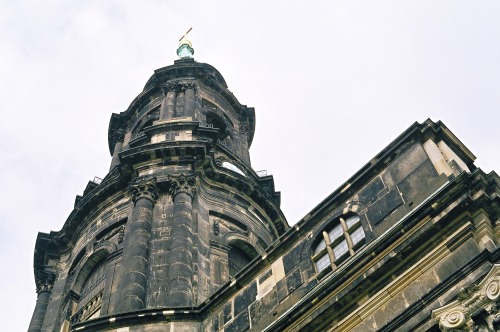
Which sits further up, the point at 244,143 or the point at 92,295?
the point at 244,143

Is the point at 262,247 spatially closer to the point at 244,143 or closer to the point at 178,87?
the point at 244,143

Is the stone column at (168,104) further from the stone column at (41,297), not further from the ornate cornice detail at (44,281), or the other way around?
the stone column at (41,297)

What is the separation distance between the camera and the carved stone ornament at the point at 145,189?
22922 millimetres

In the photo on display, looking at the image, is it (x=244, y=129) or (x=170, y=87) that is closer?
(x=170, y=87)

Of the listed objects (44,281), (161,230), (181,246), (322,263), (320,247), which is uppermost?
(44,281)

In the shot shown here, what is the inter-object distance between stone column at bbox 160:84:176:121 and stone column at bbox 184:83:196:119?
49 centimetres

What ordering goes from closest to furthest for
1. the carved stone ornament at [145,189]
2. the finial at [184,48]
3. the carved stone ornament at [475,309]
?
1. the carved stone ornament at [475,309]
2. the carved stone ornament at [145,189]
3. the finial at [184,48]

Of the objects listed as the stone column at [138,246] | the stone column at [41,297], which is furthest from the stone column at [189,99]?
the stone column at [41,297]

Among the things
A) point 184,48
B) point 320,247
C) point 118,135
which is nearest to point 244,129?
point 118,135

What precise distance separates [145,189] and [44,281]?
4.98 m

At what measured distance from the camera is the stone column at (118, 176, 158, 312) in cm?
1880

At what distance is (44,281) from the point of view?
81.7 feet

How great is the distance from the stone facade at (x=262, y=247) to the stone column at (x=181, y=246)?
0.05 m

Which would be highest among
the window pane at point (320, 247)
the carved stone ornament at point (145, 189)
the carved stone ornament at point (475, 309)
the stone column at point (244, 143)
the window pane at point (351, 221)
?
the stone column at point (244, 143)
